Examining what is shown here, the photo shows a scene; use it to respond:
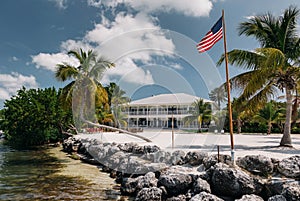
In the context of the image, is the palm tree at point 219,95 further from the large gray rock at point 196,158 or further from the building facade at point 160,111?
the large gray rock at point 196,158

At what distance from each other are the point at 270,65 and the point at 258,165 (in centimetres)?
612

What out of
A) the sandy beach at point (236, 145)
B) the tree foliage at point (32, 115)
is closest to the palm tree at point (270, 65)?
the sandy beach at point (236, 145)

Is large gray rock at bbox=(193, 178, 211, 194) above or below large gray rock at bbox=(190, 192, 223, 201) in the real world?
above

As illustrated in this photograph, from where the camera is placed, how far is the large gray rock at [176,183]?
7.40m

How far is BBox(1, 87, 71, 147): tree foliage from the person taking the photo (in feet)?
70.0

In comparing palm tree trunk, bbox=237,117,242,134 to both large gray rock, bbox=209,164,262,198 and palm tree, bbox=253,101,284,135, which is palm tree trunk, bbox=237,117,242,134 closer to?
palm tree, bbox=253,101,284,135

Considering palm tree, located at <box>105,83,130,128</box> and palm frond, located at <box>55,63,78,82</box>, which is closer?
palm frond, located at <box>55,63,78,82</box>

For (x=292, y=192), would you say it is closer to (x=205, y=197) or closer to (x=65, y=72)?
(x=205, y=197)

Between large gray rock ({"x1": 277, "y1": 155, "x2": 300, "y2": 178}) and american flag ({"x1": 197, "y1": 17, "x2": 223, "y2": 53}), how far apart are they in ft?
16.6

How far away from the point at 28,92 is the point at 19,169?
12.8m

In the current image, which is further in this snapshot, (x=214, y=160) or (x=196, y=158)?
(x=196, y=158)

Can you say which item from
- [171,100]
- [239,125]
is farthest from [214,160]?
[171,100]

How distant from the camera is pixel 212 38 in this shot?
998 cm

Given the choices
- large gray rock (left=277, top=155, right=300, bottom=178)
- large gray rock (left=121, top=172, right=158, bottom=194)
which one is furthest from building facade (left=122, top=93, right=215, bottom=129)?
large gray rock (left=277, top=155, right=300, bottom=178)
